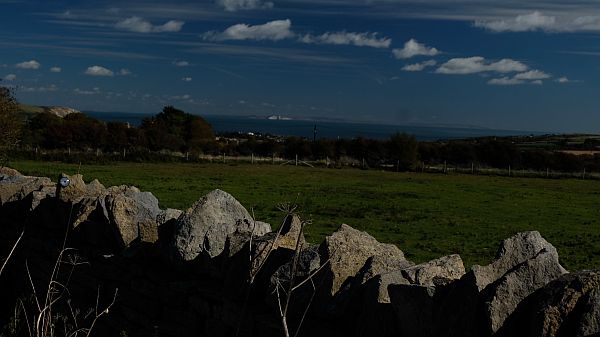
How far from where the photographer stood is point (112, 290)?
7031 millimetres

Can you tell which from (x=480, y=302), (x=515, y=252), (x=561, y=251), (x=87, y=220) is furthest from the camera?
(x=561, y=251)

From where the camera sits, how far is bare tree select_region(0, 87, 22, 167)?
71.8ft

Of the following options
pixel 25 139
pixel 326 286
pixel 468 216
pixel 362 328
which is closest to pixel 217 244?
pixel 326 286

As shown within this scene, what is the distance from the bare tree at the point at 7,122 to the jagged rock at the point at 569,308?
19.6 meters

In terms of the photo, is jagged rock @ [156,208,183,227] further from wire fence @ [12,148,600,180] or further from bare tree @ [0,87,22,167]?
wire fence @ [12,148,600,180]

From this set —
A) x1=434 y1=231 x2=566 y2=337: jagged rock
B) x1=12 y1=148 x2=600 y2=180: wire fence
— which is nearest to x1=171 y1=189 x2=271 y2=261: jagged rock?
x1=434 y1=231 x2=566 y2=337: jagged rock

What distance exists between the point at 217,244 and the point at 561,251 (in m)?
10.6

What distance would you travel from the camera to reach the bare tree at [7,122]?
2188 centimetres

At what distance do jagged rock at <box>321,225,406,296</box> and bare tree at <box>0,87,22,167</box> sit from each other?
1757 cm

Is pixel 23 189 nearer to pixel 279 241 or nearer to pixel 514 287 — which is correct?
pixel 279 241

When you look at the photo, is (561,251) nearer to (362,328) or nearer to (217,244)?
(217,244)

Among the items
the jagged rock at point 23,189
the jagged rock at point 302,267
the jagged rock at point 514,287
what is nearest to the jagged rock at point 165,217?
the jagged rock at point 302,267

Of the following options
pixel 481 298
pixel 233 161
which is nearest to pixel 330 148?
pixel 233 161

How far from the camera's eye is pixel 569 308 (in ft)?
10.5
